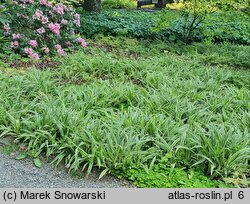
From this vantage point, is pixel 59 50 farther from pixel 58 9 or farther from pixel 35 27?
pixel 58 9

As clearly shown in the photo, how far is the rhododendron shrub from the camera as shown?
22.1ft

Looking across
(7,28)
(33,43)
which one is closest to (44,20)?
(33,43)

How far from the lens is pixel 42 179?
316 centimetres

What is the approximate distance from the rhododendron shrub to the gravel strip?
11.6ft

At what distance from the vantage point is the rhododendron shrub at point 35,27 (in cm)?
673

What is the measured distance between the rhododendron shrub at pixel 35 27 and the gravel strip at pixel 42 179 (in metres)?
3.54

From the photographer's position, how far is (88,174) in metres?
3.21

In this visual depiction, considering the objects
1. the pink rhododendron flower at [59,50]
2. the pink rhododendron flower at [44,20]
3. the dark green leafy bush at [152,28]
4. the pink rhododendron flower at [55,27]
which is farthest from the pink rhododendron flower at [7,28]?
the dark green leafy bush at [152,28]

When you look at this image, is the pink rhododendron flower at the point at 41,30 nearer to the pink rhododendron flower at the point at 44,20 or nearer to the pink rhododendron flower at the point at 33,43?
the pink rhododendron flower at the point at 44,20

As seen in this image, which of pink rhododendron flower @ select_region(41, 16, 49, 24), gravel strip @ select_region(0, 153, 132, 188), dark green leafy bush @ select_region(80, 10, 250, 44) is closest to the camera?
gravel strip @ select_region(0, 153, 132, 188)

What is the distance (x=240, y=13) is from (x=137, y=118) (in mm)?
4542

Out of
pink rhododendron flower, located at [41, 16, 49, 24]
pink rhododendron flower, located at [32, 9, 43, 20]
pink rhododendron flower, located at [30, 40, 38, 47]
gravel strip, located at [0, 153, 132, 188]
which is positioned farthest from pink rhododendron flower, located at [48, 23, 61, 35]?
gravel strip, located at [0, 153, 132, 188]

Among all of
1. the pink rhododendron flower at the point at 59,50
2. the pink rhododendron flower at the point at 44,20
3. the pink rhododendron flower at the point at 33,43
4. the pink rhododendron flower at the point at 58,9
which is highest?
the pink rhododendron flower at the point at 58,9

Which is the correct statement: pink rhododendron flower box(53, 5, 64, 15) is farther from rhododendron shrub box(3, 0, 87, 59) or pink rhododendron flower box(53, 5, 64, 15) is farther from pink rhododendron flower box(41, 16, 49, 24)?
pink rhododendron flower box(41, 16, 49, 24)
